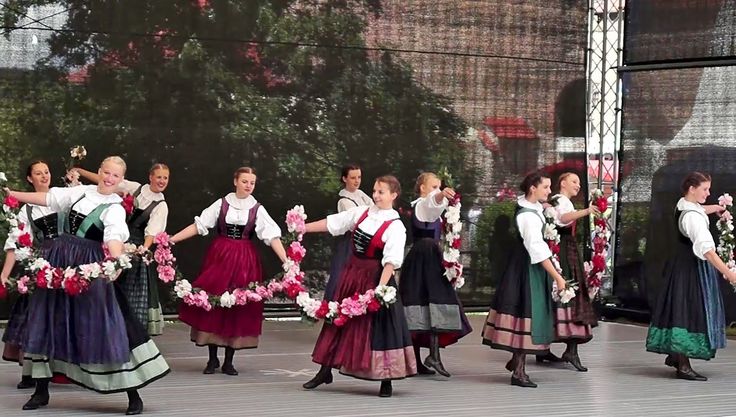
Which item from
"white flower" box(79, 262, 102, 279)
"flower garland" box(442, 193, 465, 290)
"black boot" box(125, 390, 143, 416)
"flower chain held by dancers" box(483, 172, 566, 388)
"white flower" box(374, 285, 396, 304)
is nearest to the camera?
"white flower" box(79, 262, 102, 279)

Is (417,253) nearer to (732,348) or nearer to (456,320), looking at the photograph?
(456,320)

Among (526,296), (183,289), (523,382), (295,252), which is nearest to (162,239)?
(183,289)

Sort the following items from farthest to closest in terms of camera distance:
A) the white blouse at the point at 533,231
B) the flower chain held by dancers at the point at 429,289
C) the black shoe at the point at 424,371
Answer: the black shoe at the point at 424,371 → the flower chain held by dancers at the point at 429,289 → the white blouse at the point at 533,231

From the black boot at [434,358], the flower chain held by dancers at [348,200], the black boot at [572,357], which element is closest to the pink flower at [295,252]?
the black boot at [434,358]

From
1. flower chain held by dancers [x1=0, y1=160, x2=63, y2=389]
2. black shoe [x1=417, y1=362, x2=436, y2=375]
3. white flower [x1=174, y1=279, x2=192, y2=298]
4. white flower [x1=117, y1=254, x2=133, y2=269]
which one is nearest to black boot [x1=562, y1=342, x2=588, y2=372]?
black shoe [x1=417, y1=362, x2=436, y2=375]

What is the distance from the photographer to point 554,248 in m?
7.70

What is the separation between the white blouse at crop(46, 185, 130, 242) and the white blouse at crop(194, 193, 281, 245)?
167 centimetres

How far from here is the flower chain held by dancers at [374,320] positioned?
638cm

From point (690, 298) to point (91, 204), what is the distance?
3541 millimetres

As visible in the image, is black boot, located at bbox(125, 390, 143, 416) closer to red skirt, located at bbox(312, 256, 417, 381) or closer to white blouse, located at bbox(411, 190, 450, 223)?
red skirt, located at bbox(312, 256, 417, 381)

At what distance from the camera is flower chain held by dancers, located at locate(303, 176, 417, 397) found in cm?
638

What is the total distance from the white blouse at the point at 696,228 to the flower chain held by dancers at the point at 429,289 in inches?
52.6

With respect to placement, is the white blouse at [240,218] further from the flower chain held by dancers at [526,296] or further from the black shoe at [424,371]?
the flower chain held by dancers at [526,296]

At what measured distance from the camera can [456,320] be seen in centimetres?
736
